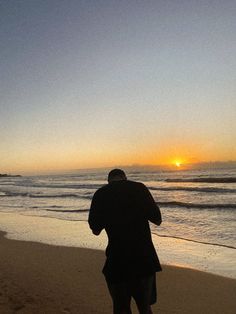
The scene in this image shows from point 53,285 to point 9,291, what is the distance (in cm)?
75

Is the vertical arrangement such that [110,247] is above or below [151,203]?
below

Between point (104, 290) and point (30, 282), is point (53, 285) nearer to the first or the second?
point (30, 282)

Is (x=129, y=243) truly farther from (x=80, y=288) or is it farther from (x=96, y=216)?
(x=80, y=288)

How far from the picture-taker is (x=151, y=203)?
3336 mm

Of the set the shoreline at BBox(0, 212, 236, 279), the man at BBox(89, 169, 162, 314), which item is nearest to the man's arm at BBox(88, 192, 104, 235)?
the man at BBox(89, 169, 162, 314)

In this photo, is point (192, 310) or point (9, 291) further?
point (9, 291)

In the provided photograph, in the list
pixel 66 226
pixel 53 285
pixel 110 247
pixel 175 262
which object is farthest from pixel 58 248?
pixel 110 247

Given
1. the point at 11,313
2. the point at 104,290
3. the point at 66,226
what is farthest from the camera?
the point at 66,226

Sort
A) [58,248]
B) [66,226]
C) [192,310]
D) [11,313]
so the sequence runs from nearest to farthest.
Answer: [11,313] < [192,310] < [58,248] < [66,226]

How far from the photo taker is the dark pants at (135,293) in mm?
3270

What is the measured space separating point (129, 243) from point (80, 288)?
315 centimetres

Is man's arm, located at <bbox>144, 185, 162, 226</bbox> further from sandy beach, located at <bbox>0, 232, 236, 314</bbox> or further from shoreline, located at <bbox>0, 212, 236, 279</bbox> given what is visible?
shoreline, located at <bbox>0, 212, 236, 279</bbox>

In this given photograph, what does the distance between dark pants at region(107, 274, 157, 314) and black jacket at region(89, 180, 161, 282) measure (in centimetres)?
6

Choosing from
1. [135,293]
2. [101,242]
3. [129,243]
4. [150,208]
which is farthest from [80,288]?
[101,242]
